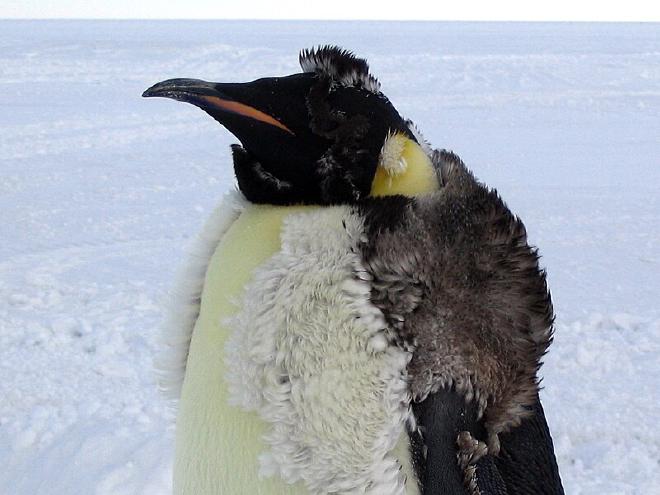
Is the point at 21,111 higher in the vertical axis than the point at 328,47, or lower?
higher

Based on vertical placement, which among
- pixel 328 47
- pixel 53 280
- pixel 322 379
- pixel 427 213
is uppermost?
pixel 328 47

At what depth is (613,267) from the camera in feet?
12.0

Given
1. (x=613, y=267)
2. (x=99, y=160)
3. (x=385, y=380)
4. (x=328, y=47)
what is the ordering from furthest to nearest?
(x=99, y=160)
(x=613, y=267)
(x=328, y=47)
(x=385, y=380)

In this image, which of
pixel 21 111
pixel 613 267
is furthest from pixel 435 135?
pixel 21 111

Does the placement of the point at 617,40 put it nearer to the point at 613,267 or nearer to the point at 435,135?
the point at 435,135

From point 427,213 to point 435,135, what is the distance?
5843 mm

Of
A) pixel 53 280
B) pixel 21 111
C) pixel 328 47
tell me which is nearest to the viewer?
pixel 328 47

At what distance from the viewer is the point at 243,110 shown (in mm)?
874

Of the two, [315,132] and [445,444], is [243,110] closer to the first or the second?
[315,132]

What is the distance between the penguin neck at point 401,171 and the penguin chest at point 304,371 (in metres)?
0.06

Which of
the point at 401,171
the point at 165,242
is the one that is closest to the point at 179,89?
the point at 401,171

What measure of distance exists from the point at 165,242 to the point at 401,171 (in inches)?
123

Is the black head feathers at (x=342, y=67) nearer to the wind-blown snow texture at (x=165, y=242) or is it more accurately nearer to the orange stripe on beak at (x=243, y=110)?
the orange stripe on beak at (x=243, y=110)

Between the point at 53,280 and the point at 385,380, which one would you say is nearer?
the point at 385,380
